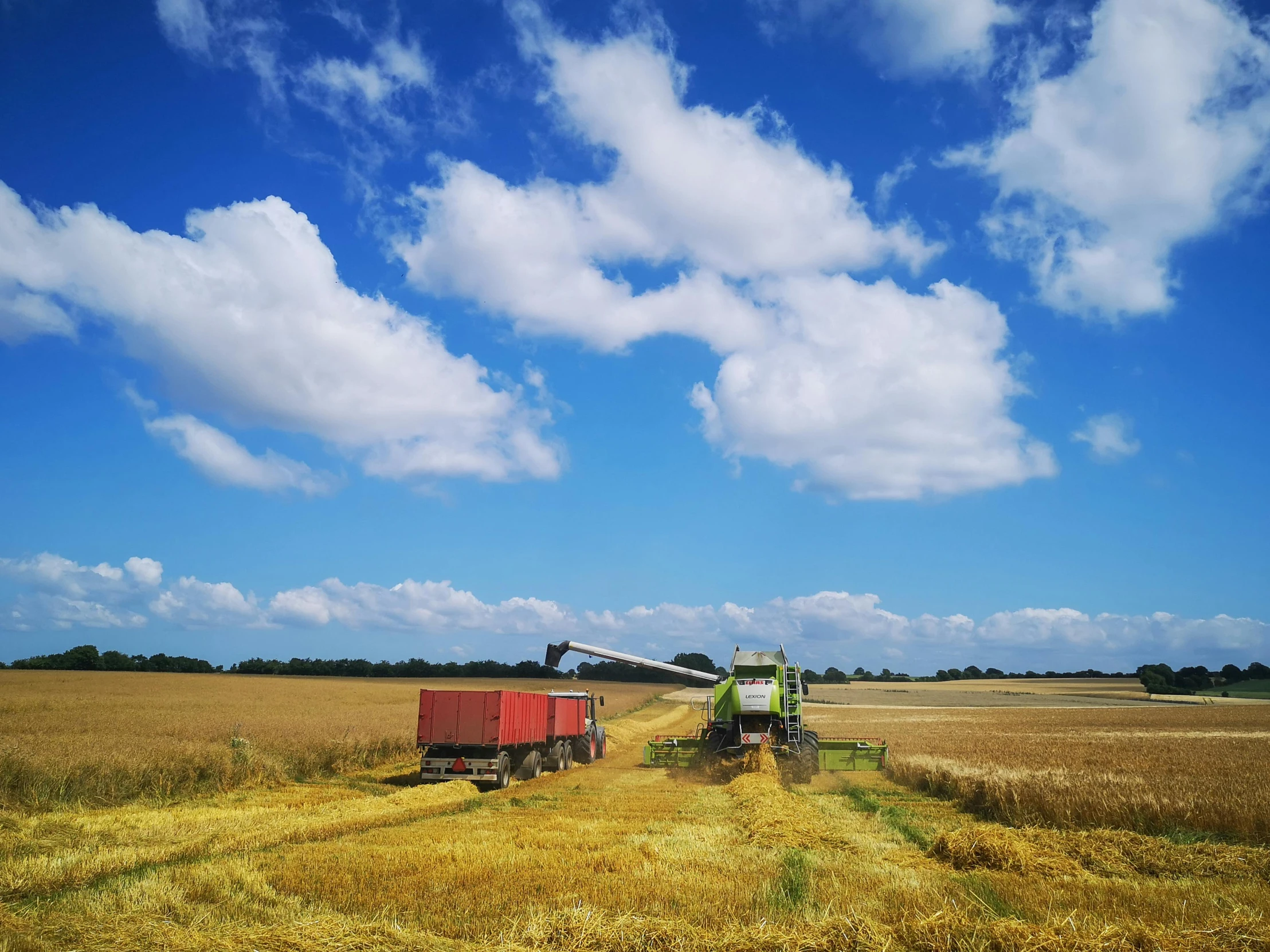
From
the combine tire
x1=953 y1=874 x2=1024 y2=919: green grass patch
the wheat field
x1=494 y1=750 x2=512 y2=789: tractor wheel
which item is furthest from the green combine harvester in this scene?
x1=953 y1=874 x2=1024 y2=919: green grass patch

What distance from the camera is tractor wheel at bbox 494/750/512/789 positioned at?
22.1m

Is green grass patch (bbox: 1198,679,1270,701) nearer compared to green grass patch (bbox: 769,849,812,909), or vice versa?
green grass patch (bbox: 769,849,812,909)

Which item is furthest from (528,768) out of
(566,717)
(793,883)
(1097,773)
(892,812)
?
(793,883)

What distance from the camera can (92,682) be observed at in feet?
190

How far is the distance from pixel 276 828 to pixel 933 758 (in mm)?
16478

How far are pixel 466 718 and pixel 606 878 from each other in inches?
515

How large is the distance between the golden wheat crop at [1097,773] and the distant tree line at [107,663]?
3274 inches

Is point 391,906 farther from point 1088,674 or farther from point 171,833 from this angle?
point 1088,674

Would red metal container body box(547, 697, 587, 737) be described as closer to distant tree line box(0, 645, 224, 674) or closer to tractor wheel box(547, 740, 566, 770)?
tractor wheel box(547, 740, 566, 770)

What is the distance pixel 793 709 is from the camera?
81.9 ft

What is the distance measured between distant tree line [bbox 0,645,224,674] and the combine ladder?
82060 millimetres

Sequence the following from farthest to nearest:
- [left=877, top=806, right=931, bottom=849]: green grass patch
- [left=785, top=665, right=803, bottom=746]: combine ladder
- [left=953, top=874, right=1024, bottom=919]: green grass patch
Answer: [left=785, top=665, right=803, bottom=746]: combine ladder < [left=877, top=806, right=931, bottom=849]: green grass patch < [left=953, top=874, right=1024, bottom=919]: green grass patch

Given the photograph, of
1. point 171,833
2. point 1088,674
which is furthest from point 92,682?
point 1088,674

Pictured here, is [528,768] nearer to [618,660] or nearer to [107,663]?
[618,660]
